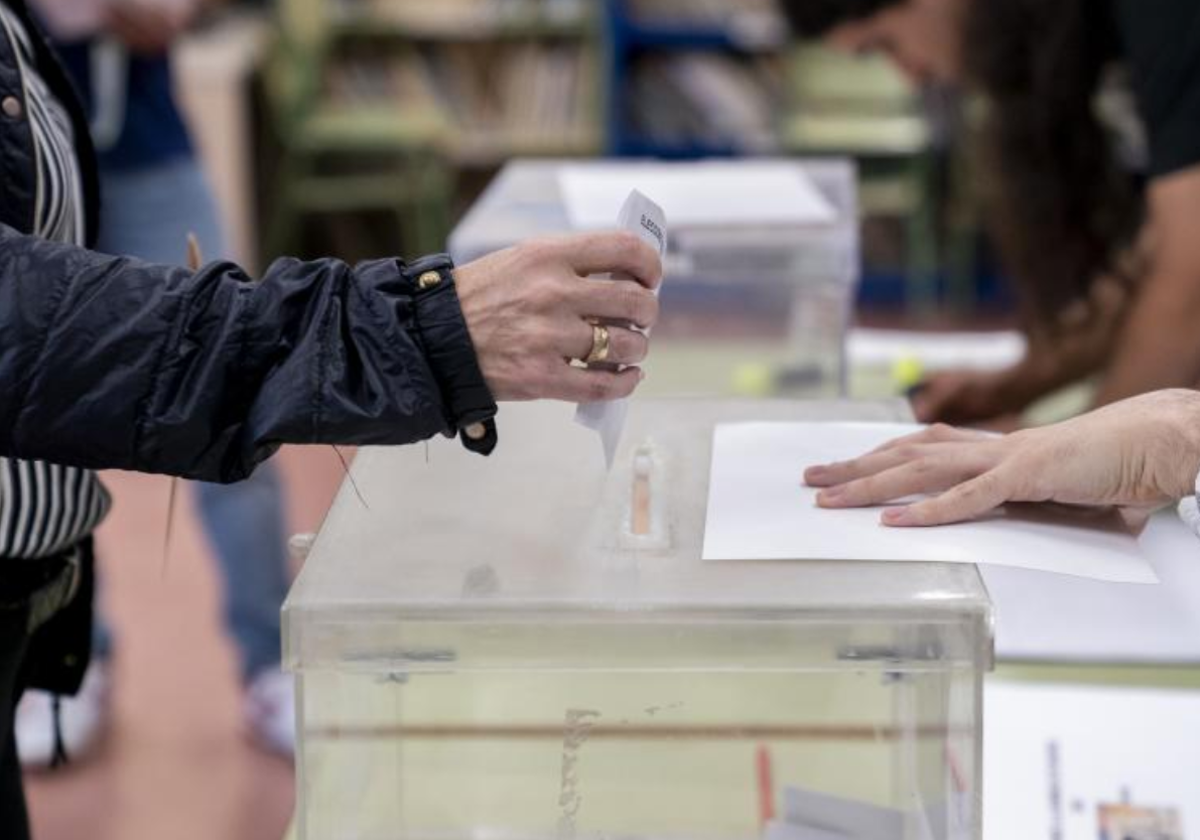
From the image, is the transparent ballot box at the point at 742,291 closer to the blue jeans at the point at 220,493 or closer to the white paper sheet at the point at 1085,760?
the white paper sheet at the point at 1085,760

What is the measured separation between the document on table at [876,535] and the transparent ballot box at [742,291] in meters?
0.65

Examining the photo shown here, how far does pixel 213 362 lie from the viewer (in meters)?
0.98

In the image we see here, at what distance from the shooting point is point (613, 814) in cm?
113

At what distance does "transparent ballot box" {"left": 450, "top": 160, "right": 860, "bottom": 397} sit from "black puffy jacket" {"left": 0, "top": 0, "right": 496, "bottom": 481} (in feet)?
2.44

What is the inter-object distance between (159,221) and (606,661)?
190 cm

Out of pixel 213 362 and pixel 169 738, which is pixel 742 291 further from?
pixel 169 738

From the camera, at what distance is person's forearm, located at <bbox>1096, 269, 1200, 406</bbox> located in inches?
70.2

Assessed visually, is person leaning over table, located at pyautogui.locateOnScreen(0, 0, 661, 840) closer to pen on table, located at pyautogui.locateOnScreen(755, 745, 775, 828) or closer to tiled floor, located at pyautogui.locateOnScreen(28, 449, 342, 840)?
pen on table, located at pyautogui.locateOnScreen(755, 745, 775, 828)

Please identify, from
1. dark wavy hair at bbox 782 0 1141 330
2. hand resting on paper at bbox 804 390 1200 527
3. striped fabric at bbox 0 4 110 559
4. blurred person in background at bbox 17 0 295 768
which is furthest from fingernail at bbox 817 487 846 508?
blurred person in background at bbox 17 0 295 768

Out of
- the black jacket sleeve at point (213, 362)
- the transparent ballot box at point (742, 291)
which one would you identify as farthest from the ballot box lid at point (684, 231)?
the black jacket sleeve at point (213, 362)

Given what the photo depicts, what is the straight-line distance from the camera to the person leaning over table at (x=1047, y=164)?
6.52 feet

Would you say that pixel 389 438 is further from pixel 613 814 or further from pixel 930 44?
pixel 930 44

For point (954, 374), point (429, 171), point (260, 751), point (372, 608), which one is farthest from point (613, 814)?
point (429, 171)

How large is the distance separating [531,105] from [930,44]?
3545 millimetres
